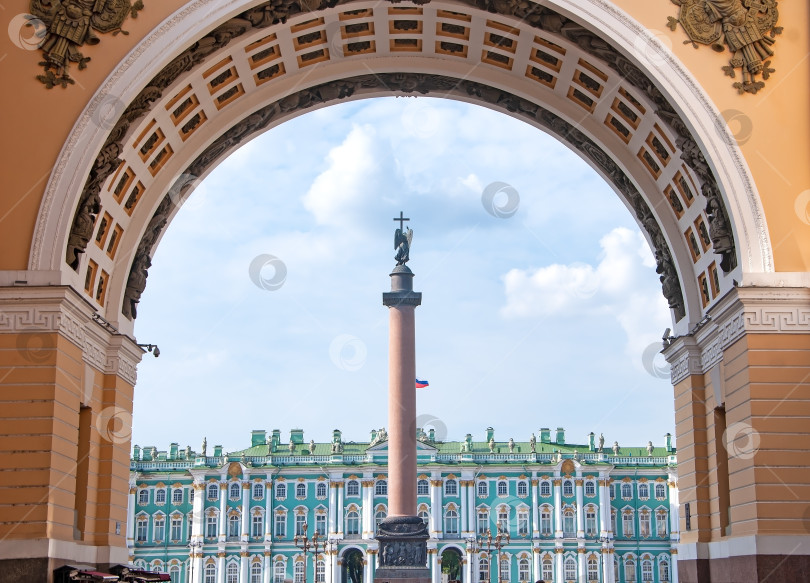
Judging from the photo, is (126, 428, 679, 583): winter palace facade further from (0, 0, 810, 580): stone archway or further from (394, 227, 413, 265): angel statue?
(0, 0, 810, 580): stone archway

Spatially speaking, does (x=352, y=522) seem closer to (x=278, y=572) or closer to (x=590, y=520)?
(x=278, y=572)

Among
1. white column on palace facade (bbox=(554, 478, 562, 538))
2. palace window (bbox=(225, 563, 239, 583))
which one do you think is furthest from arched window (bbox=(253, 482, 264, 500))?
white column on palace facade (bbox=(554, 478, 562, 538))

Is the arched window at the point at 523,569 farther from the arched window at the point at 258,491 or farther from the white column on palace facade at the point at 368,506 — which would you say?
the arched window at the point at 258,491

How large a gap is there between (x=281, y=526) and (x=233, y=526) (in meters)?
4.82

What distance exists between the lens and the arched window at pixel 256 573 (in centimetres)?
10094

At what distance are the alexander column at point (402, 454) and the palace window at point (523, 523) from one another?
169ft

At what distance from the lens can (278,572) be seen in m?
101

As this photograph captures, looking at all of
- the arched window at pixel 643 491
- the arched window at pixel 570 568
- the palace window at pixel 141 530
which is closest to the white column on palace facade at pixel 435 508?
the arched window at pixel 570 568

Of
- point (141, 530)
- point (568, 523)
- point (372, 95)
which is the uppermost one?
point (372, 95)

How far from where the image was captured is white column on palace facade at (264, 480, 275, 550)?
332ft

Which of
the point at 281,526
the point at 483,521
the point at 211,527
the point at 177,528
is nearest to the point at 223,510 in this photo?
the point at 211,527

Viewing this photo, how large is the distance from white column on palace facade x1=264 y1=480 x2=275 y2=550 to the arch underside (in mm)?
79219

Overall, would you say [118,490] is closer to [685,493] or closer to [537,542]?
[685,493]

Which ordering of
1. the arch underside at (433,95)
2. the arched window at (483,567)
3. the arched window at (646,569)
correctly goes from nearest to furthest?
the arch underside at (433,95), the arched window at (483,567), the arched window at (646,569)
